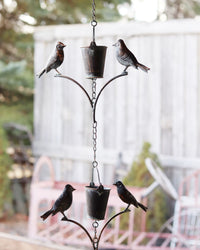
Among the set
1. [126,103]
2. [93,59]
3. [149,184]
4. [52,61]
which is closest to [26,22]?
[126,103]

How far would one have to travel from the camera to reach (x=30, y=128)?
18.9 ft

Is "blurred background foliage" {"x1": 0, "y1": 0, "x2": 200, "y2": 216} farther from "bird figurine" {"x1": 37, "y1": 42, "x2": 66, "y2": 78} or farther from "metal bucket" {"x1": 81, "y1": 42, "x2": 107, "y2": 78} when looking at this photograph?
"metal bucket" {"x1": 81, "y1": 42, "x2": 107, "y2": 78}

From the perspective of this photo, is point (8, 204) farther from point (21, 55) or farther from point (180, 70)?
point (21, 55)

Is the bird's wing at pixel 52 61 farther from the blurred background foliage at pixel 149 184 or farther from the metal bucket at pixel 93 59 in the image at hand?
the blurred background foliage at pixel 149 184

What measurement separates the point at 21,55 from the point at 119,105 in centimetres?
345

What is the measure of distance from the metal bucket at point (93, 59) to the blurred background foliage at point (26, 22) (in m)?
4.17

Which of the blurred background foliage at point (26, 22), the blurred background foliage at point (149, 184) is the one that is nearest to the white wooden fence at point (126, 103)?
the blurred background foliage at point (149, 184)

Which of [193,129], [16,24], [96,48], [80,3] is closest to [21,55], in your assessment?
[16,24]

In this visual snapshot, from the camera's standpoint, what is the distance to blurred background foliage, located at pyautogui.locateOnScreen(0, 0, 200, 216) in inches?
239

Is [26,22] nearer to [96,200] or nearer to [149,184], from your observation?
[149,184]

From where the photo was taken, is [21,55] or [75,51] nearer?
[75,51]

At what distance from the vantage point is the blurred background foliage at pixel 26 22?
6.07m

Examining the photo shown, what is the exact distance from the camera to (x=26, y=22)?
7.27m

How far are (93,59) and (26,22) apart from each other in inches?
236
